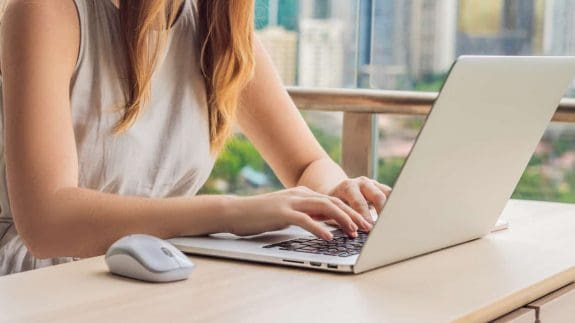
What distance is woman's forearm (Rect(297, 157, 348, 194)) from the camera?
171 centimetres

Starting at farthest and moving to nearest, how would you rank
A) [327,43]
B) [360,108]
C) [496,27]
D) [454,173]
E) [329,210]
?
[327,43] → [496,27] → [360,108] → [329,210] → [454,173]

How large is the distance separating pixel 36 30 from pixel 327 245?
1.83 ft


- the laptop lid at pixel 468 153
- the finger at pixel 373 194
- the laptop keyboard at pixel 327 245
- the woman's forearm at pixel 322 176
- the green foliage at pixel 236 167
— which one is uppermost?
the laptop lid at pixel 468 153

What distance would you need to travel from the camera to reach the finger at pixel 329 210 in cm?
134

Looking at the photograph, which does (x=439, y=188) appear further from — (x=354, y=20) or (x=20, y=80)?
(x=354, y=20)

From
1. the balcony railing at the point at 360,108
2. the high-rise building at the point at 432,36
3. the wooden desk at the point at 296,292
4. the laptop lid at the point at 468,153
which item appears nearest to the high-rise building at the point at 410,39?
the high-rise building at the point at 432,36

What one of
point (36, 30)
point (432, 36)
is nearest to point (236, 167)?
point (432, 36)

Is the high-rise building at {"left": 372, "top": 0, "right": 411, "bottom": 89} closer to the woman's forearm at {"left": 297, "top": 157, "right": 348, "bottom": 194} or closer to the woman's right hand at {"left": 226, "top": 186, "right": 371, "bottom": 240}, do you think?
the woman's forearm at {"left": 297, "top": 157, "right": 348, "bottom": 194}

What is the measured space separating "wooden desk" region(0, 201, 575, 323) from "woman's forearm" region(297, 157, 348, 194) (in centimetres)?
41

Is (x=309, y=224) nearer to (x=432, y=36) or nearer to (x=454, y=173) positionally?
(x=454, y=173)

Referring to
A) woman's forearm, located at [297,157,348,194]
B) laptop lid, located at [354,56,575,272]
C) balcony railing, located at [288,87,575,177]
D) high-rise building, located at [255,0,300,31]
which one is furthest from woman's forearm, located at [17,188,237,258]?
high-rise building, located at [255,0,300,31]

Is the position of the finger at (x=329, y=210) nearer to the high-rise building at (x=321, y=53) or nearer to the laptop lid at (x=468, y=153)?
the laptop lid at (x=468, y=153)

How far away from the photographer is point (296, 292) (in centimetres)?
109

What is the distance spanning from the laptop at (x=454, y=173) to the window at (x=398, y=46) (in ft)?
6.35
